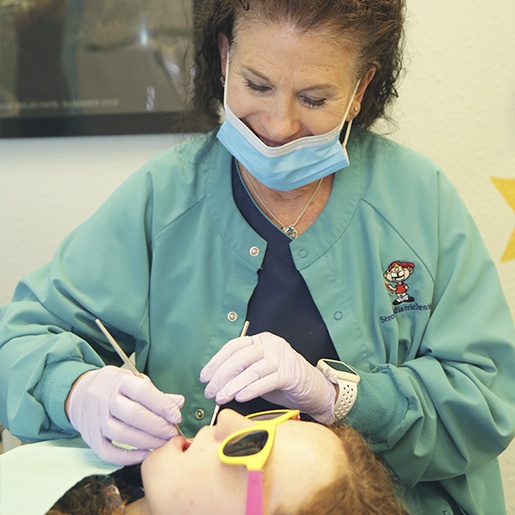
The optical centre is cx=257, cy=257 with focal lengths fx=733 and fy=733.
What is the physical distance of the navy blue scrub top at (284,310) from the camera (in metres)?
1.48

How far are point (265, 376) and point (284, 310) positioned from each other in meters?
0.24

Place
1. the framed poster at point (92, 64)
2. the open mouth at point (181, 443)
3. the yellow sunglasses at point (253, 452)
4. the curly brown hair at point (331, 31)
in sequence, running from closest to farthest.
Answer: the yellow sunglasses at point (253, 452) < the open mouth at point (181, 443) < the curly brown hair at point (331, 31) < the framed poster at point (92, 64)

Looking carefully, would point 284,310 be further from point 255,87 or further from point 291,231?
point 255,87

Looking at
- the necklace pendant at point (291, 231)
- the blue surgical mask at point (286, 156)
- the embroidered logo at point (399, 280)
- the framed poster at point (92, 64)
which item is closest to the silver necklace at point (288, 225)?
the necklace pendant at point (291, 231)

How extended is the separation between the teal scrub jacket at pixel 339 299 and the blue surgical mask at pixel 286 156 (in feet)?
0.37

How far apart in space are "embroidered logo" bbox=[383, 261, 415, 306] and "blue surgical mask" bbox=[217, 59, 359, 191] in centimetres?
24

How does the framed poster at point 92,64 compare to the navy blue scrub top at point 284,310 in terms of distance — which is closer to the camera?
the navy blue scrub top at point 284,310

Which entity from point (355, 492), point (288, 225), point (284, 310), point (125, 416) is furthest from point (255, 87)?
point (355, 492)

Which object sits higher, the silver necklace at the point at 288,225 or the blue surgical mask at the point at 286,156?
the blue surgical mask at the point at 286,156

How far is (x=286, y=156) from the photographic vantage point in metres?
1.42

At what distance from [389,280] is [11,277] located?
1.33 meters

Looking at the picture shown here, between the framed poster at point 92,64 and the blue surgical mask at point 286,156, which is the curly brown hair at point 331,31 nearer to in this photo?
the blue surgical mask at point 286,156

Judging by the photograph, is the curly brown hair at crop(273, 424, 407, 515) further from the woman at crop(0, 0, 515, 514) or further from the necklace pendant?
the necklace pendant

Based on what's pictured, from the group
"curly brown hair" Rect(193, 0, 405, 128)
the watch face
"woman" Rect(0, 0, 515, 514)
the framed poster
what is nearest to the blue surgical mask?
"woman" Rect(0, 0, 515, 514)
